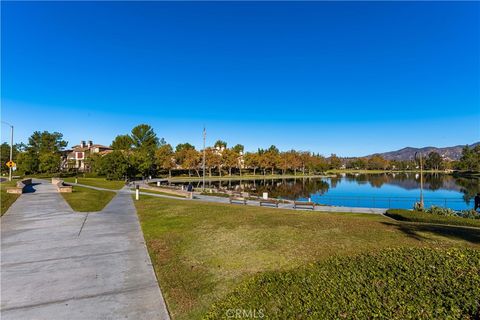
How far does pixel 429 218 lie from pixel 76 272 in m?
18.9

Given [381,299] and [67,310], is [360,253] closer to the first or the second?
[381,299]

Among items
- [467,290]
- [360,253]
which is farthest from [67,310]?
[467,290]

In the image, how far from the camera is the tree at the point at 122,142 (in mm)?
81944

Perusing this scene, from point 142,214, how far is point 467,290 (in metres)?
14.8

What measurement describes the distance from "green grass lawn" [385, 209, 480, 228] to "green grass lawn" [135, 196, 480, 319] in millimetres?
6620

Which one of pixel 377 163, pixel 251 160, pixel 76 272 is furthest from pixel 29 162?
pixel 377 163

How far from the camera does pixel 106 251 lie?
29.8ft

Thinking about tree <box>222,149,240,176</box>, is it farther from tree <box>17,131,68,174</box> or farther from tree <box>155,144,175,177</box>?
tree <box>17,131,68,174</box>

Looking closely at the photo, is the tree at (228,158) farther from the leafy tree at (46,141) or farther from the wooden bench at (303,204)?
the wooden bench at (303,204)

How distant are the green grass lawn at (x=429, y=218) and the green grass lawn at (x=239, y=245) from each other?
261 inches

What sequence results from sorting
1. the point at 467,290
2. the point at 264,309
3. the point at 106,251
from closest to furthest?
the point at 264,309
the point at 467,290
the point at 106,251

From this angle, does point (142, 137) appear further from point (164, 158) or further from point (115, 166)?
point (115, 166)

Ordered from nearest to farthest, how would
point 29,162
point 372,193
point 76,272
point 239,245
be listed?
point 76,272 < point 239,245 < point 372,193 < point 29,162

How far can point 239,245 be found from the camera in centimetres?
930
